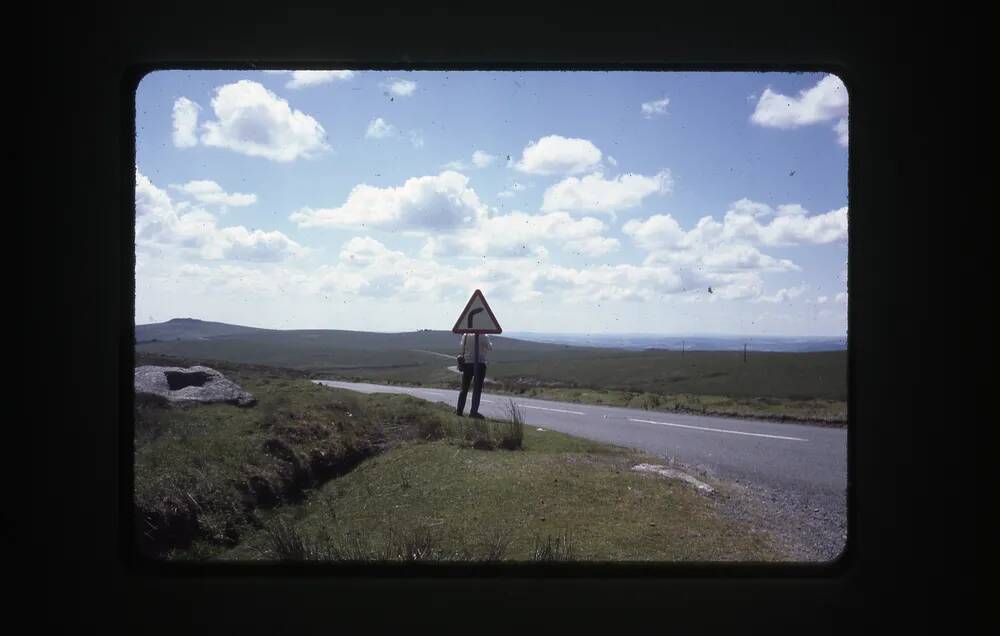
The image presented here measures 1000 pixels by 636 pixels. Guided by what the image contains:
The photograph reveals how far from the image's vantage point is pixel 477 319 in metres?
3.42

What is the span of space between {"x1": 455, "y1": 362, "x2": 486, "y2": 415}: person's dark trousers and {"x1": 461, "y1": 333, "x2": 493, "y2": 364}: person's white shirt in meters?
0.07

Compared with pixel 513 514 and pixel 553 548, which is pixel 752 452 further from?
pixel 553 548

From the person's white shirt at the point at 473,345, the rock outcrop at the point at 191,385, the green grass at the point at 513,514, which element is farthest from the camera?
the rock outcrop at the point at 191,385

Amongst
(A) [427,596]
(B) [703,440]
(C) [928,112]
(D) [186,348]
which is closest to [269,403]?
(D) [186,348]

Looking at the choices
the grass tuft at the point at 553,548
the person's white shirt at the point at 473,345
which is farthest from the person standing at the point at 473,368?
the grass tuft at the point at 553,548

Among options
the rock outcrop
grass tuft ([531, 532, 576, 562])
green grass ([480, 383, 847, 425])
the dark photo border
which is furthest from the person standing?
green grass ([480, 383, 847, 425])

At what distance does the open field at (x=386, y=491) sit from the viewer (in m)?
3.26

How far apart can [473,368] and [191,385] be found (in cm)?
225

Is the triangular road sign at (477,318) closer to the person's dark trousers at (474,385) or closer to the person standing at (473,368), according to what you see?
the person standing at (473,368)

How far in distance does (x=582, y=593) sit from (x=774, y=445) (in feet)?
19.5

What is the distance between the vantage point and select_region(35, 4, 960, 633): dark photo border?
285 centimetres

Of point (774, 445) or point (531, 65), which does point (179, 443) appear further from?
point (774, 445)

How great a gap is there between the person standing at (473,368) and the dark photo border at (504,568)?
3.73 ft

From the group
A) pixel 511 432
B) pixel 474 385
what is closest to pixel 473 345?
pixel 474 385
